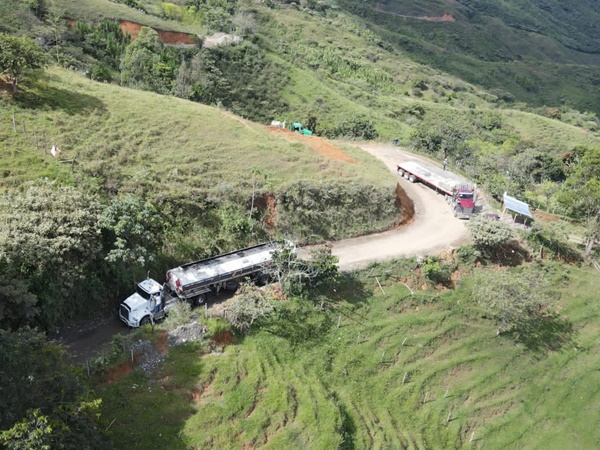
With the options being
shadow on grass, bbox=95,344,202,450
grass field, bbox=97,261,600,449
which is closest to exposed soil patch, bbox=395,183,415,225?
grass field, bbox=97,261,600,449

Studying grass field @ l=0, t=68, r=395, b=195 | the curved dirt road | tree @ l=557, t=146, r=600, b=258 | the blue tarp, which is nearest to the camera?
grass field @ l=0, t=68, r=395, b=195

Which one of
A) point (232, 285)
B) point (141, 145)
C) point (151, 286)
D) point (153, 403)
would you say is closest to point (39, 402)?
point (153, 403)

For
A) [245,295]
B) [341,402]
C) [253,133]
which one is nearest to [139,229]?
[245,295]

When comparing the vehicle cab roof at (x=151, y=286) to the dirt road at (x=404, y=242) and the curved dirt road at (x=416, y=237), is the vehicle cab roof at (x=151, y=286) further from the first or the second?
the curved dirt road at (x=416, y=237)

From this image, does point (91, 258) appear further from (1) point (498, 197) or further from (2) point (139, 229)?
(1) point (498, 197)

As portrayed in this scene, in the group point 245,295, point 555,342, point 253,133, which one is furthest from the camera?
point 253,133

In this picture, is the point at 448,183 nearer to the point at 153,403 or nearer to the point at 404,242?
the point at 404,242

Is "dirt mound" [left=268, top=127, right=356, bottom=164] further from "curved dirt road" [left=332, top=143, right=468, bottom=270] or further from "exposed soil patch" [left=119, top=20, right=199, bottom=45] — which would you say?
"exposed soil patch" [left=119, top=20, right=199, bottom=45]
